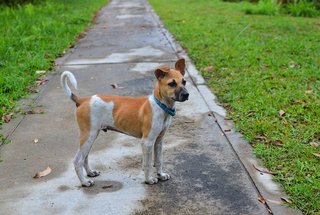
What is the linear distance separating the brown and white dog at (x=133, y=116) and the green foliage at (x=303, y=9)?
12216 mm

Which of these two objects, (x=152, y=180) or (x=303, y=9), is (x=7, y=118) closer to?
(x=152, y=180)

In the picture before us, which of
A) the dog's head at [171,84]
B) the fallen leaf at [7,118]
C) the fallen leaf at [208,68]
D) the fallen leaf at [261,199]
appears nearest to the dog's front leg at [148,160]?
the dog's head at [171,84]

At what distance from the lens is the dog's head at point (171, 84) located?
365 centimetres

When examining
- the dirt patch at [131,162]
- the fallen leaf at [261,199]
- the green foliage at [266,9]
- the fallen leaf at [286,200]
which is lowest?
the green foliage at [266,9]

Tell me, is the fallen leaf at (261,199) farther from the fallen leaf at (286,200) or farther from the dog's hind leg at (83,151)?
the dog's hind leg at (83,151)

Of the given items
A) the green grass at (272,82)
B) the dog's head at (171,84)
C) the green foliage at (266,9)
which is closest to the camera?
the dog's head at (171,84)

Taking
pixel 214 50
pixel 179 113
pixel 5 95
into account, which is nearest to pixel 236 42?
pixel 214 50

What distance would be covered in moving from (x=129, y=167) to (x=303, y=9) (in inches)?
487

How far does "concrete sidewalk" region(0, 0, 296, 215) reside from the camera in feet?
12.3

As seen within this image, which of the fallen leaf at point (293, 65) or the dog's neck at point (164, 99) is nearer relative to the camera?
the dog's neck at point (164, 99)

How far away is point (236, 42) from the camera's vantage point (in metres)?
10.1

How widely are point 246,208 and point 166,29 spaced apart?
383 inches

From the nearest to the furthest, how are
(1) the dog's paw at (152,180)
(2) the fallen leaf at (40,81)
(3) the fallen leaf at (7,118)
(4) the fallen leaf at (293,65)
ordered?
1. (1) the dog's paw at (152,180)
2. (3) the fallen leaf at (7,118)
3. (2) the fallen leaf at (40,81)
4. (4) the fallen leaf at (293,65)

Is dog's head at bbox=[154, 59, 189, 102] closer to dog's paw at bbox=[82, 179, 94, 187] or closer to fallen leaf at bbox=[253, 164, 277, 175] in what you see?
dog's paw at bbox=[82, 179, 94, 187]
